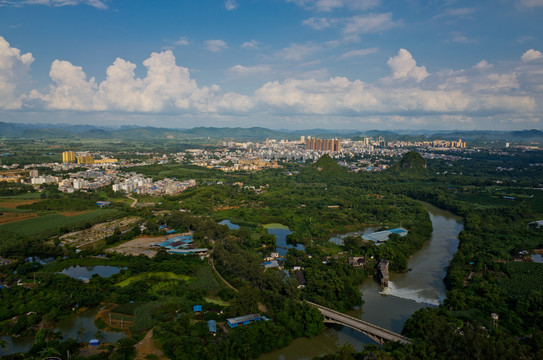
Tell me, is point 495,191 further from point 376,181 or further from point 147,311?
point 147,311

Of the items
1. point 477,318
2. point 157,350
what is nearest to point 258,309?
point 157,350

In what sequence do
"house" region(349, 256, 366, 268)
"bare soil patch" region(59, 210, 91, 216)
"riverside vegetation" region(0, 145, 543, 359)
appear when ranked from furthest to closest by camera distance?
"bare soil patch" region(59, 210, 91, 216), "house" region(349, 256, 366, 268), "riverside vegetation" region(0, 145, 543, 359)

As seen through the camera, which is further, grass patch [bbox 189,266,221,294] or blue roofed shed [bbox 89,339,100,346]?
grass patch [bbox 189,266,221,294]

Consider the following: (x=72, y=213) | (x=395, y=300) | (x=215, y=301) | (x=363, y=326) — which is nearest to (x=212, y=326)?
(x=215, y=301)

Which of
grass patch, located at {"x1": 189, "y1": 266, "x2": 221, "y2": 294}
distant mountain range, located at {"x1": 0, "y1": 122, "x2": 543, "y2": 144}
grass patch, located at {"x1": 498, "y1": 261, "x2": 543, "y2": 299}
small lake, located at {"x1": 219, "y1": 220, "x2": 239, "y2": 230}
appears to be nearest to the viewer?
grass patch, located at {"x1": 498, "y1": 261, "x2": 543, "y2": 299}

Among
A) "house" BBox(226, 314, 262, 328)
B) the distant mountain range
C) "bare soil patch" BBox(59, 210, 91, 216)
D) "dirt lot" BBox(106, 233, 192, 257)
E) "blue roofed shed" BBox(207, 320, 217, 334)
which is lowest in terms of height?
"dirt lot" BBox(106, 233, 192, 257)

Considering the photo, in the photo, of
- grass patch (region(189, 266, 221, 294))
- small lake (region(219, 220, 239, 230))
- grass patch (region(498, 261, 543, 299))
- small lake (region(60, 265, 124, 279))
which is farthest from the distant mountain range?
small lake (region(60, 265, 124, 279))

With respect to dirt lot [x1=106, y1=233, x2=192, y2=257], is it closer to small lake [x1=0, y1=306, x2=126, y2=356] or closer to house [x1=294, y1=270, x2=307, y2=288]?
small lake [x1=0, y1=306, x2=126, y2=356]

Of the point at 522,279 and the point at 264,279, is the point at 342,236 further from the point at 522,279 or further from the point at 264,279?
the point at 264,279
